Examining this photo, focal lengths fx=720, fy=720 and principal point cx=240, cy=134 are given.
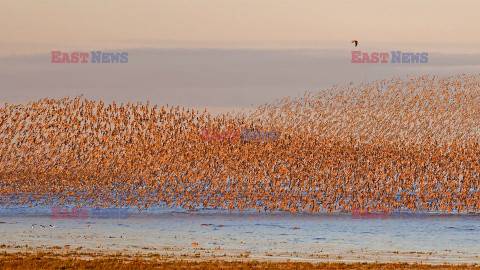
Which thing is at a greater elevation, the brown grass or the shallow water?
the brown grass

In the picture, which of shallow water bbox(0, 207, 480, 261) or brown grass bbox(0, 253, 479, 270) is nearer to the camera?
brown grass bbox(0, 253, 479, 270)

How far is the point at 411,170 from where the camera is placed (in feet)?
→ 237

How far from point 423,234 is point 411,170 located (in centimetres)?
2382

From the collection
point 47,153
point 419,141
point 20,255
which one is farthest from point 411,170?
point 20,255

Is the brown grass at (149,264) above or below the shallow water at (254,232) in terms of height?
above

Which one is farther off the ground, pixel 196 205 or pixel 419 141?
pixel 419 141

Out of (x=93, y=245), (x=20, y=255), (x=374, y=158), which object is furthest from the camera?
(x=374, y=158)

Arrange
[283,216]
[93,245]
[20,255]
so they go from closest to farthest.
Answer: [20,255]
[93,245]
[283,216]

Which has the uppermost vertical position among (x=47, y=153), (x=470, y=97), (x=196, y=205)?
(x=470, y=97)

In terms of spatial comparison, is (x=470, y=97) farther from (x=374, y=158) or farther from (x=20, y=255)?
(x=20, y=255)

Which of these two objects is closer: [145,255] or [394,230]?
[145,255]

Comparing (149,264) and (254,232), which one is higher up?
Answer: (149,264)

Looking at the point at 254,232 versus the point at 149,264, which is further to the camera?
the point at 254,232

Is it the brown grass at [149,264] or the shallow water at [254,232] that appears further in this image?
the shallow water at [254,232]
